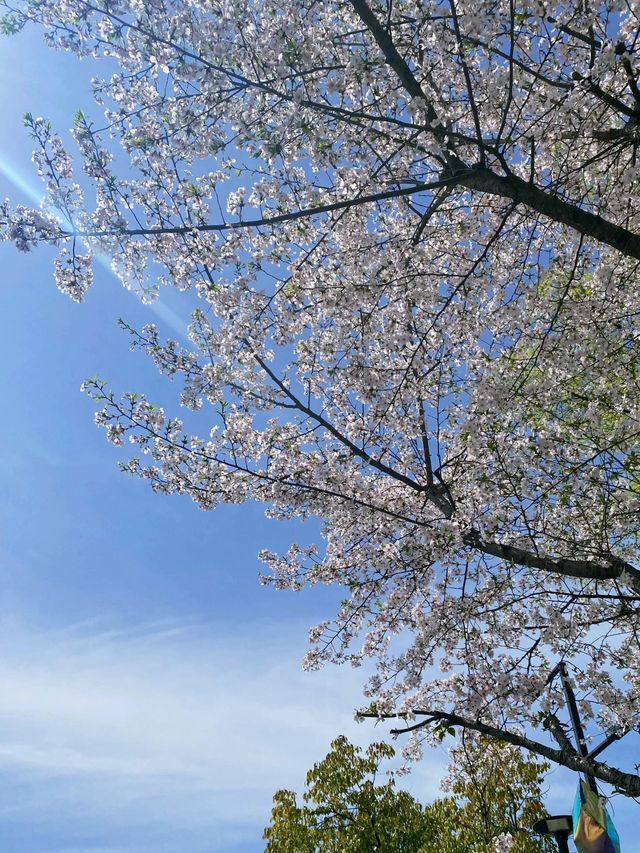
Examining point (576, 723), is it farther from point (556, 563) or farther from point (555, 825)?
point (555, 825)

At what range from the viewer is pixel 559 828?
380 inches

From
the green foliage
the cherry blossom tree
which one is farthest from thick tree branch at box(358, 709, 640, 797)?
the green foliage

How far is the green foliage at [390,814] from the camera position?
1381 centimetres

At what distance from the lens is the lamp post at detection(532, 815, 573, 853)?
9633 mm

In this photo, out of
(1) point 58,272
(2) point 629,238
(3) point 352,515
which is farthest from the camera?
(3) point 352,515

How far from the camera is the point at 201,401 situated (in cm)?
748

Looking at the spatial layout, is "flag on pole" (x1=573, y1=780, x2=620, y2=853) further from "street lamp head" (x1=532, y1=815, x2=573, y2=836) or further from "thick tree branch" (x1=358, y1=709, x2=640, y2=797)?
"street lamp head" (x1=532, y1=815, x2=573, y2=836)

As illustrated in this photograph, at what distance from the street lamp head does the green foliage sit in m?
3.64

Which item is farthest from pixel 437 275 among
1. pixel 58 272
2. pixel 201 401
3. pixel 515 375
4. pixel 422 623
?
pixel 422 623

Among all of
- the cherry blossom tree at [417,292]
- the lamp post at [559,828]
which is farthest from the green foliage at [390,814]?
the cherry blossom tree at [417,292]

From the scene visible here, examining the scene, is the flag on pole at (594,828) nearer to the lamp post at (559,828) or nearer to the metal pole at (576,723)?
the metal pole at (576,723)

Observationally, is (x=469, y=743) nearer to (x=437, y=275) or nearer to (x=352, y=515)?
(x=352, y=515)

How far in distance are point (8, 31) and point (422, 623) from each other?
7785mm

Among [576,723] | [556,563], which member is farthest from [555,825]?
[556,563]
